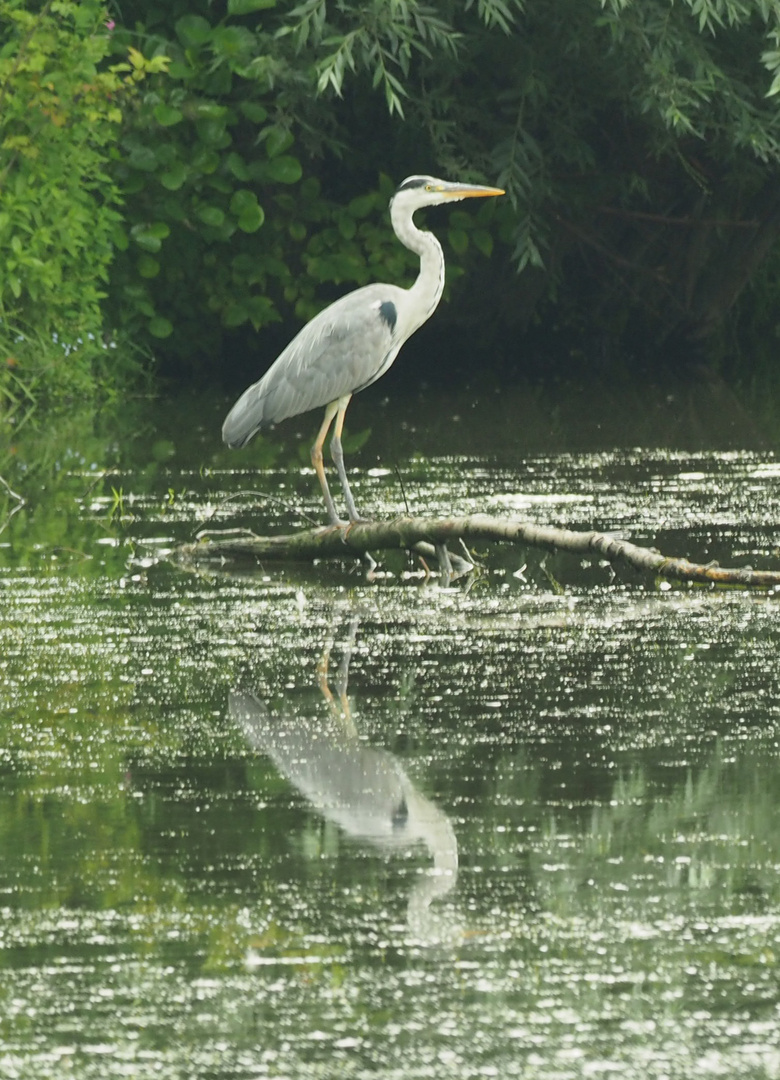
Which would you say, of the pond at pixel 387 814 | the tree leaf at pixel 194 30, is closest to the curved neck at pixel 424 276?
the pond at pixel 387 814

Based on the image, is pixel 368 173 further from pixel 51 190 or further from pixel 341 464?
pixel 341 464

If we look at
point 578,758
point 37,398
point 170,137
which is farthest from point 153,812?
point 170,137

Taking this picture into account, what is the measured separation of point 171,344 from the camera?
16.9 m

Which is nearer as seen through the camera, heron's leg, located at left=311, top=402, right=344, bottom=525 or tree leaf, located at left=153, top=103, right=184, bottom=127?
heron's leg, located at left=311, top=402, right=344, bottom=525

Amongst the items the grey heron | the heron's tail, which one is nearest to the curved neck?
the grey heron

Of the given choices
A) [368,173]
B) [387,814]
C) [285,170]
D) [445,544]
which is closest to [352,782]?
[387,814]

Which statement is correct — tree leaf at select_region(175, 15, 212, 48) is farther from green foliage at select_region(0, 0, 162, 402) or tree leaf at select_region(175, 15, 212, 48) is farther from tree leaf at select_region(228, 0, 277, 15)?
green foliage at select_region(0, 0, 162, 402)

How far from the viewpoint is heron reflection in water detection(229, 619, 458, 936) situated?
3.68 metres

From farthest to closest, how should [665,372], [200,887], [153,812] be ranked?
[665,372]
[153,812]
[200,887]

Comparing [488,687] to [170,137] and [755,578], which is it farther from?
[170,137]

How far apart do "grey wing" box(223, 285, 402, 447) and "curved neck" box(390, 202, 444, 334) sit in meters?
0.13

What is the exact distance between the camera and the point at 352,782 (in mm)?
4285

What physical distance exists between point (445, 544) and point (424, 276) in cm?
159

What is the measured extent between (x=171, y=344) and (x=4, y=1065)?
1433cm
